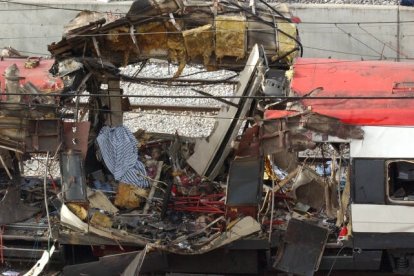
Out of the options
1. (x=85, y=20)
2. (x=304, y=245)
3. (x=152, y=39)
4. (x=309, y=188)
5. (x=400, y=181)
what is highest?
(x=85, y=20)

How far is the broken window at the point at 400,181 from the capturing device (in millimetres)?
14094

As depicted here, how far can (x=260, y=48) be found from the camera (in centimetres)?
1534

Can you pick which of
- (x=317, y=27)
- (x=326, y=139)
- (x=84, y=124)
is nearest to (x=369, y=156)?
(x=326, y=139)

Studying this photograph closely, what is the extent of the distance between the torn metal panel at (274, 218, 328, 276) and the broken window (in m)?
1.23

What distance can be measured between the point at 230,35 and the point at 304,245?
388 cm

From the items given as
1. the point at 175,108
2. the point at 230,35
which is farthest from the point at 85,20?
the point at 175,108

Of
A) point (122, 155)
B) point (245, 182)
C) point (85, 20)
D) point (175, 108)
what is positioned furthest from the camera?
point (175, 108)

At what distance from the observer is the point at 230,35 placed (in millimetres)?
15828

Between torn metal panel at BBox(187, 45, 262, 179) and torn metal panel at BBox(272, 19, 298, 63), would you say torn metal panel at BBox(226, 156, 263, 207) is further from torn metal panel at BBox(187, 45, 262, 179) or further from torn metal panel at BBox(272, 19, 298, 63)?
torn metal panel at BBox(272, 19, 298, 63)

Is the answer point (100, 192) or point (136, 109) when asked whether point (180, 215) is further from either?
point (136, 109)

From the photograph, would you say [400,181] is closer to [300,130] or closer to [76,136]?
[300,130]

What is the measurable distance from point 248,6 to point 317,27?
8854 mm

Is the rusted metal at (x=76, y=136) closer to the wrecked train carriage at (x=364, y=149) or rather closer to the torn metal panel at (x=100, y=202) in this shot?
the torn metal panel at (x=100, y=202)

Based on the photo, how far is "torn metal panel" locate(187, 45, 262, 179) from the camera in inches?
584
